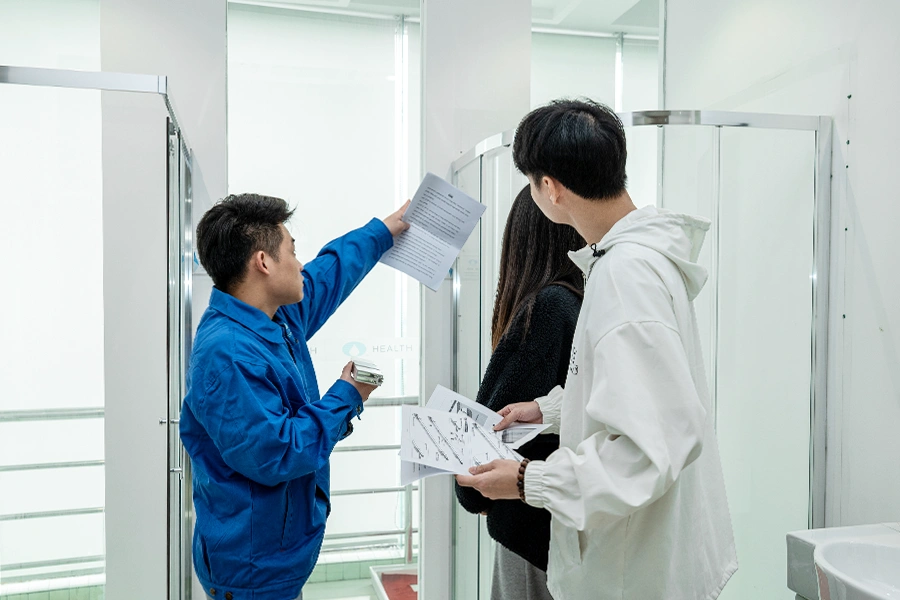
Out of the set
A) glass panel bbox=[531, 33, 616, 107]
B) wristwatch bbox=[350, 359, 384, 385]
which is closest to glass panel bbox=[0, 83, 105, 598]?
wristwatch bbox=[350, 359, 384, 385]

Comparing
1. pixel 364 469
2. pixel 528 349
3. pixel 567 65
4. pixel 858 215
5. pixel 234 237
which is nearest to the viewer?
pixel 528 349

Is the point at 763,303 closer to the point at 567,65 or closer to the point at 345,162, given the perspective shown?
the point at 567,65

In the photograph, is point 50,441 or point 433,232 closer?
point 50,441

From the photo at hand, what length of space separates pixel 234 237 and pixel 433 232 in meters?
0.57

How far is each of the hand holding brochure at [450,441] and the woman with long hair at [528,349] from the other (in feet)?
0.28

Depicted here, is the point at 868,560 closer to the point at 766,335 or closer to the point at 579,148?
the point at 766,335

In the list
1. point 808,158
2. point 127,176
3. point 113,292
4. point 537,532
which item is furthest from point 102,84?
point 808,158

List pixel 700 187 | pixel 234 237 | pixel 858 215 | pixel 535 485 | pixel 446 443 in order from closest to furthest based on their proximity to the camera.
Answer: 1. pixel 535 485
2. pixel 446 443
3. pixel 234 237
4. pixel 858 215
5. pixel 700 187

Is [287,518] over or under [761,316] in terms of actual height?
under

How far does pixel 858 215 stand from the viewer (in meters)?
1.66

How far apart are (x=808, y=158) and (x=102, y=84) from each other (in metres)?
1.58

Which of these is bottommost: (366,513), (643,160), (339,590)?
(339,590)

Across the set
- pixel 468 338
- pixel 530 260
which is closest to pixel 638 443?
pixel 530 260

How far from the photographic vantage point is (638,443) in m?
0.86
